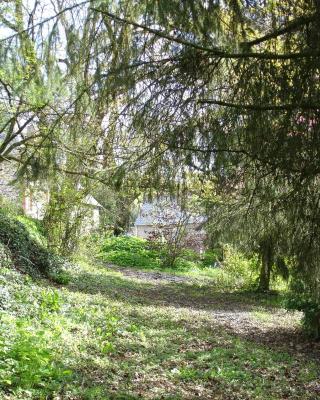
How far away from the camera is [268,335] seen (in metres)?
9.29

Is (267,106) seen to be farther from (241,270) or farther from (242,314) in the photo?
(241,270)

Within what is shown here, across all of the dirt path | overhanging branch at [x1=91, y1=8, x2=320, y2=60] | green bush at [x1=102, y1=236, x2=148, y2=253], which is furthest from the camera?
green bush at [x1=102, y1=236, x2=148, y2=253]

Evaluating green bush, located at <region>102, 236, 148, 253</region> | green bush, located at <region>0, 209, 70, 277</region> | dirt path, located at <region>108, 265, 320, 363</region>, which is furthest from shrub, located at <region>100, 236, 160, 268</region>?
green bush, located at <region>0, 209, 70, 277</region>

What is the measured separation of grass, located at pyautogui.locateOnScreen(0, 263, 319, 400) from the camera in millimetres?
4434

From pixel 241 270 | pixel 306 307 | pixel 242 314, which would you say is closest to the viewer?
pixel 306 307

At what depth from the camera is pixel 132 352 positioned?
20.5 feet

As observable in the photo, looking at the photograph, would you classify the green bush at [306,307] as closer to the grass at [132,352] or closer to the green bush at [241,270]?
the grass at [132,352]

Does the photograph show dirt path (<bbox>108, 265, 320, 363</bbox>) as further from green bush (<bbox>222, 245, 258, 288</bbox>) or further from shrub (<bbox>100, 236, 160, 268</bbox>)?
shrub (<bbox>100, 236, 160, 268</bbox>)

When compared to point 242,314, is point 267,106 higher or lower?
higher

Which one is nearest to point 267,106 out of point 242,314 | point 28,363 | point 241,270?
point 28,363

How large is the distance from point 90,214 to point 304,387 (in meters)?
10.6

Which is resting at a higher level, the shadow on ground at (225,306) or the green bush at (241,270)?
the green bush at (241,270)

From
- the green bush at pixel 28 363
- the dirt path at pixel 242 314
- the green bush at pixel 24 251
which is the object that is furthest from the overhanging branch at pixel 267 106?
the green bush at pixel 24 251

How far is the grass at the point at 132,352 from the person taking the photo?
4434mm
